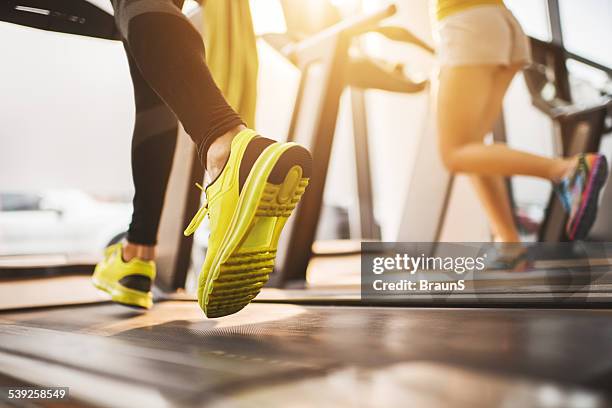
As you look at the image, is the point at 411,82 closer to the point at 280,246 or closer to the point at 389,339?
the point at 280,246

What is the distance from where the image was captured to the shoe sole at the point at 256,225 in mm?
805

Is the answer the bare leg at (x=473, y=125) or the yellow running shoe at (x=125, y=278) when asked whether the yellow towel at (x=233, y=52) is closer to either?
the yellow running shoe at (x=125, y=278)

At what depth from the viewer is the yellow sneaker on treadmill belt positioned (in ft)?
2.65

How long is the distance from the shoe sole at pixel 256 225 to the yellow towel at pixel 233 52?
43cm

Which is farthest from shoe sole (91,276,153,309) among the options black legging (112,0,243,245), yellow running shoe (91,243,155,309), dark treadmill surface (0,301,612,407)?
black legging (112,0,243,245)

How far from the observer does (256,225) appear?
33.1 inches

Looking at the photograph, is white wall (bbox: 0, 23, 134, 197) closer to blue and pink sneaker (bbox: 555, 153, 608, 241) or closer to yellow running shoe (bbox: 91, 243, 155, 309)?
yellow running shoe (bbox: 91, 243, 155, 309)

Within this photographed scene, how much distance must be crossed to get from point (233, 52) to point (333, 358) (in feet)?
2.71

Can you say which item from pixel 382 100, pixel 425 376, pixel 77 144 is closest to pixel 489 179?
pixel 425 376

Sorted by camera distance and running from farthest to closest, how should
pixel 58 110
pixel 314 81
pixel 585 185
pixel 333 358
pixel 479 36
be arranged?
pixel 314 81, pixel 58 110, pixel 479 36, pixel 585 185, pixel 333 358

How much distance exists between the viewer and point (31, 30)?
58.5 inches

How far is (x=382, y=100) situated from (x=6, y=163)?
237 cm

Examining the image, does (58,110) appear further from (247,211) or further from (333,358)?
(333,358)

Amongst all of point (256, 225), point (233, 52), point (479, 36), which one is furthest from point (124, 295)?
point (479, 36)
